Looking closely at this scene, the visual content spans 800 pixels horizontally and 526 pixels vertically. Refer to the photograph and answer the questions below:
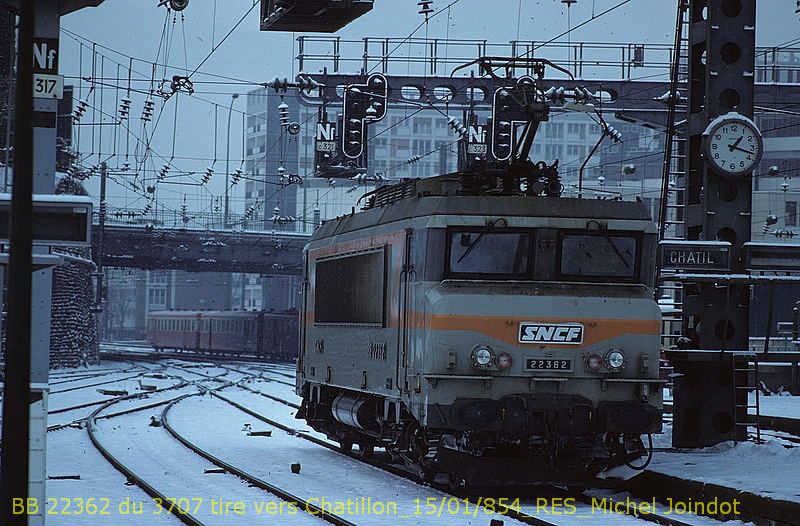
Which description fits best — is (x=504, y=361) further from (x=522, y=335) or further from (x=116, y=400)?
(x=116, y=400)

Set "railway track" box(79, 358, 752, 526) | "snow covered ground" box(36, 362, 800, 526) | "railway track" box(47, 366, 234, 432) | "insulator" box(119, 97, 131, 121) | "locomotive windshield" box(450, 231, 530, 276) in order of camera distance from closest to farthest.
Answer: "railway track" box(79, 358, 752, 526) < "snow covered ground" box(36, 362, 800, 526) < "locomotive windshield" box(450, 231, 530, 276) < "railway track" box(47, 366, 234, 432) < "insulator" box(119, 97, 131, 121)

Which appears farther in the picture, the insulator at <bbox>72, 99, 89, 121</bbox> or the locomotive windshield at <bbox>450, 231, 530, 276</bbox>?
the insulator at <bbox>72, 99, 89, 121</bbox>

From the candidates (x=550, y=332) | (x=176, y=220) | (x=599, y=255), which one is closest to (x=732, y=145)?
(x=599, y=255)

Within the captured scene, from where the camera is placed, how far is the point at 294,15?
1752 cm

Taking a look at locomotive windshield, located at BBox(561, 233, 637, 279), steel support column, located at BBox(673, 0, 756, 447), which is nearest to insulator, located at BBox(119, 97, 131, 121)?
steel support column, located at BBox(673, 0, 756, 447)

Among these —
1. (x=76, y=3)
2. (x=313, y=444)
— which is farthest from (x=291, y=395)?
(x=76, y=3)

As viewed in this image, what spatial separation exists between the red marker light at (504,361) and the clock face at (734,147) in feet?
15.6

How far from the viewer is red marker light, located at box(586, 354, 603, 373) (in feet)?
47.1

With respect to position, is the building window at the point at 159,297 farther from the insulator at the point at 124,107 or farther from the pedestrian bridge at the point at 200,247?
the insulator at the point at 124,107

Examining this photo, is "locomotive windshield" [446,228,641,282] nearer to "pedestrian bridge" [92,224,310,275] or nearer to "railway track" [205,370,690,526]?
"railway track" [205,370,690,526]

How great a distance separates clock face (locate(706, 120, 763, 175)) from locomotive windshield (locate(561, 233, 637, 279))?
9.47 feet

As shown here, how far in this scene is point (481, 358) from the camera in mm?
14039

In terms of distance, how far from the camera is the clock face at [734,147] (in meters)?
17.1

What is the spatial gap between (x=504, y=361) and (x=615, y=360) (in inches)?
50.1
